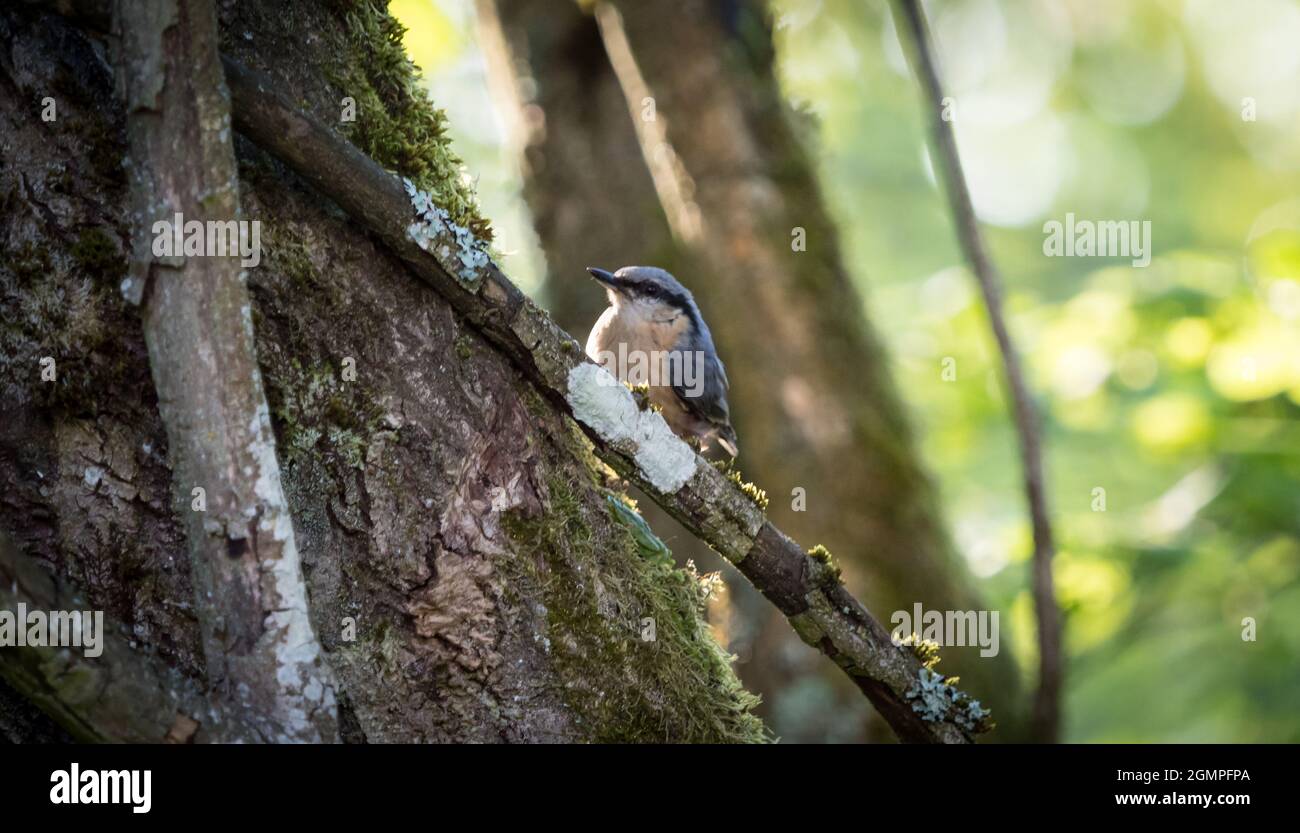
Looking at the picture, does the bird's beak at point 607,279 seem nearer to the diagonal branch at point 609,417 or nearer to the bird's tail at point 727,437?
the bird's tail at point 727,437

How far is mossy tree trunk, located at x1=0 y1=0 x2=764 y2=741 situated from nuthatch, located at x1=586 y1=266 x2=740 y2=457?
223 centimetres

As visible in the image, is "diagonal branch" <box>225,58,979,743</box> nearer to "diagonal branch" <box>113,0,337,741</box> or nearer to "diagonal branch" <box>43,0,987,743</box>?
"diagonal branch" <box>43,0,987,743</box>

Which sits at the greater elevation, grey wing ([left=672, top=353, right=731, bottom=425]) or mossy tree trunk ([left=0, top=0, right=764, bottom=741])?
grey wing ([left=672, top=353, right=731, bottom=425])

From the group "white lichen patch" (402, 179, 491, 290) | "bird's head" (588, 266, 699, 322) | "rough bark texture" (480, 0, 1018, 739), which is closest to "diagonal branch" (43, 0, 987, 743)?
"white lichen patch" (402, 179, 491, 290)

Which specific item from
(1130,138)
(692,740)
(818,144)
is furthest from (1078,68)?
(692,740)

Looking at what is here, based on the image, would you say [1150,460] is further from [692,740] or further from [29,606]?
[29,606]

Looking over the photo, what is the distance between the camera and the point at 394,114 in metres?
2.34

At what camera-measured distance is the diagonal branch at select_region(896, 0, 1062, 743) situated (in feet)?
14.0

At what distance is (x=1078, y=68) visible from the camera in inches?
496

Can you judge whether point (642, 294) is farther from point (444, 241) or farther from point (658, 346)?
point (444, 241)

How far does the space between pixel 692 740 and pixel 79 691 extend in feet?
4.07

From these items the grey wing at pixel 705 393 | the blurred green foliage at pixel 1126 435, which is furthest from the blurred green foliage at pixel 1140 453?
the grey wing at pixel 705 393

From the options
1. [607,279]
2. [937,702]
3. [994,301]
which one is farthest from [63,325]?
[994,301]

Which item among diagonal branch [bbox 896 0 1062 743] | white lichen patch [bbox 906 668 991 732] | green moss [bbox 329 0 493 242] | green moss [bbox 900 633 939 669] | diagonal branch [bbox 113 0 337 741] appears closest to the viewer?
diagonal branch [bbox 113 0 337 741]
